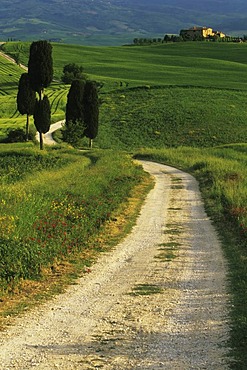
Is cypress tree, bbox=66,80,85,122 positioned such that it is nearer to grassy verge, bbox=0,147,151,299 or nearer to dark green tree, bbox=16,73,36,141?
dark green tree, bbox=16,73,36,141

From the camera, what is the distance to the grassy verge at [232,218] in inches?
349

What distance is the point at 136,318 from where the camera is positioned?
9.53 meters

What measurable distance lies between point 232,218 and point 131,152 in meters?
44.6

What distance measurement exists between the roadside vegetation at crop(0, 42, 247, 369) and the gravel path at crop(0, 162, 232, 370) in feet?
1.68

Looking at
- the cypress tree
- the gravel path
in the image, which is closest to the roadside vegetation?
the gravel path

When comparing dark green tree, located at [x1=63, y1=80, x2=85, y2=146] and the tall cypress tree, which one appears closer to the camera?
the tall cypress tree

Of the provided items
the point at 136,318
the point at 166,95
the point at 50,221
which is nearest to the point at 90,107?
the point at 166,95

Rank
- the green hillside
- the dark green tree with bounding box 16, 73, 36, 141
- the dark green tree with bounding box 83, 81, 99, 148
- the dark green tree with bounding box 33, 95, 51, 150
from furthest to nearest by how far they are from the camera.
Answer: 1. the green hillside
2. the dark green tree with bounding box 83, 81, 99, 148
3. the dark green tree with bounding box 16, 73, 36, 141
4. the dark green tree with bounding box 33, 95, 51, 150

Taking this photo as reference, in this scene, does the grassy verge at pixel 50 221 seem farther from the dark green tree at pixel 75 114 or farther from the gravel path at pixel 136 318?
the dark green tree at pixel 75 114

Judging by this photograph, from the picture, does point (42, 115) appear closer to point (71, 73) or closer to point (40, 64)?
point (40, 64)

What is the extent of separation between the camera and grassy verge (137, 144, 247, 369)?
29.1 feet

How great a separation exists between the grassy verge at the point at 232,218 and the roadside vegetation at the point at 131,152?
40 millimetres

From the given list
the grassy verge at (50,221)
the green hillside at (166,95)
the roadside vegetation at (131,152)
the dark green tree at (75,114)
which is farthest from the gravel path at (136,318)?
the green hillside at (166,95)

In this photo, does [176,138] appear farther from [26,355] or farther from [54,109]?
[26,355]
